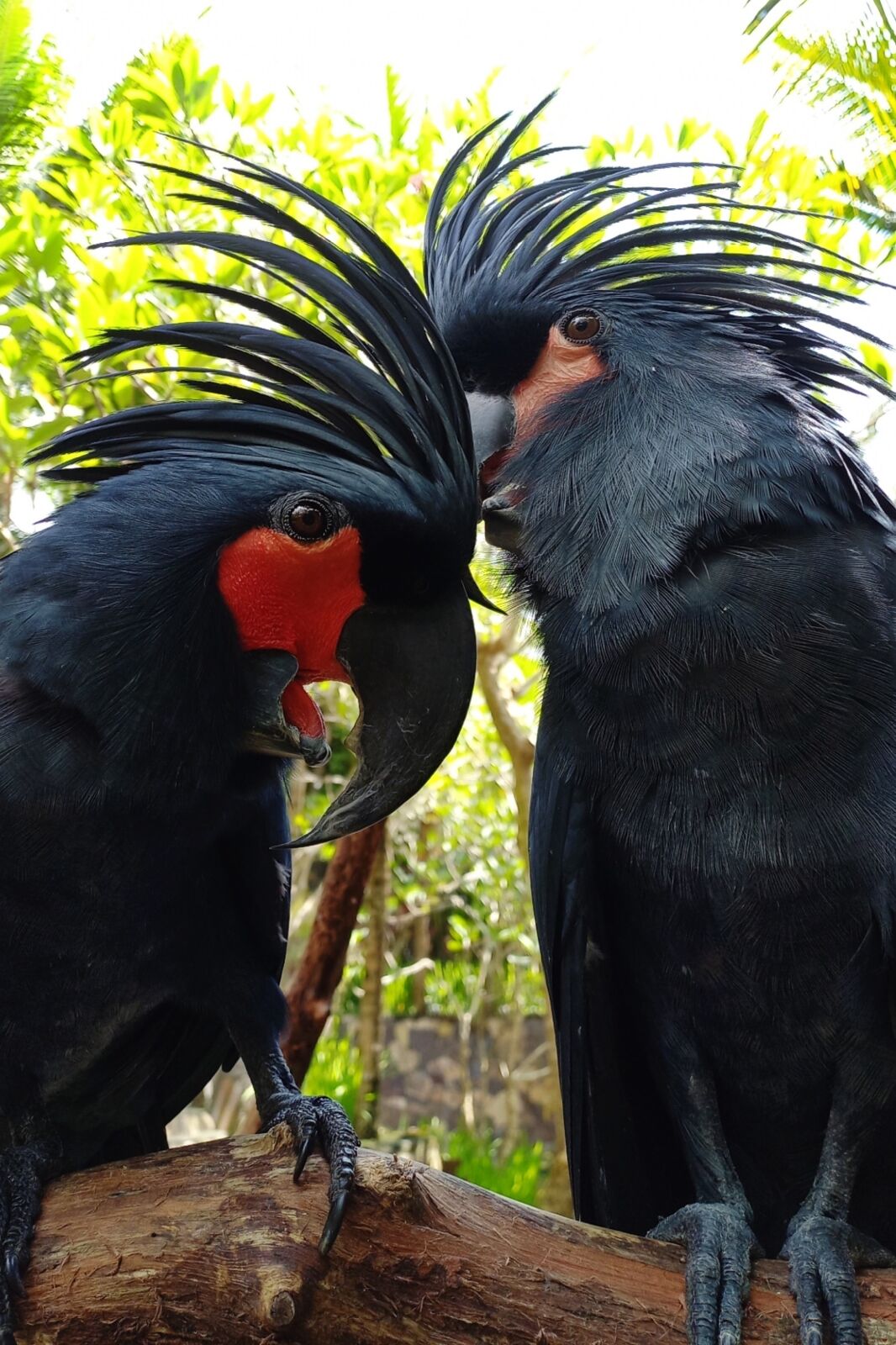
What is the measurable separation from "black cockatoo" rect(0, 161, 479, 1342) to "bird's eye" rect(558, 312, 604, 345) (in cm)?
41

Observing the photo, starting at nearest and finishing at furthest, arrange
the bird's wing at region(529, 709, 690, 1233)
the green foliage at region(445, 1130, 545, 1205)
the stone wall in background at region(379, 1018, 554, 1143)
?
1. the bird's wing at region(529, 709, 690, 1233)
2. the green foliage at region(445, 1130, 545, 1205)
3. the stone wall in background at region(379, 1018, 554, 1143)

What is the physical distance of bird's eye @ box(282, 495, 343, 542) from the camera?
8.34 feet

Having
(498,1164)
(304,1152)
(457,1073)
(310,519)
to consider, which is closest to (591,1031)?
(304,1152)

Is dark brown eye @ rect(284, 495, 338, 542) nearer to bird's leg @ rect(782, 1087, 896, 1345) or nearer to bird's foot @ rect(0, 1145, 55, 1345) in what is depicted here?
bird's foot @ rect(0, 1145, 55, 1345)

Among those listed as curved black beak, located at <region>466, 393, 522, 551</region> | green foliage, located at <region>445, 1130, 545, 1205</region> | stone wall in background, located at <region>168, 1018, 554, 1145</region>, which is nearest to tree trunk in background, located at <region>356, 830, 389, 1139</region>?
green foliage, located at <region>445, 1130, 545, 1205</region>

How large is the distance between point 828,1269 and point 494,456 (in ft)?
6.40

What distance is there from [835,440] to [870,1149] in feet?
5.22

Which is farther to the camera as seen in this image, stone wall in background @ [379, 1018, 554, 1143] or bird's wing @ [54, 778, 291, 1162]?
stone wall in background @ [379, 1018, 554, 1143]

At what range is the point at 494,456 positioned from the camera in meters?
3.04

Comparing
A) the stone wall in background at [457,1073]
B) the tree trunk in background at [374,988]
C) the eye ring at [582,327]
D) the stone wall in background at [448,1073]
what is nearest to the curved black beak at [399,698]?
the eye ring at [582,327]

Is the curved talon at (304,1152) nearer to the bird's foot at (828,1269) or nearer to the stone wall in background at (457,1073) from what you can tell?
the bird's foot at (828,1269)

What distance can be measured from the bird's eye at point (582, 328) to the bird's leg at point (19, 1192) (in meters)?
2.23

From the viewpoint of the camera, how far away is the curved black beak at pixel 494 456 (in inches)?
116

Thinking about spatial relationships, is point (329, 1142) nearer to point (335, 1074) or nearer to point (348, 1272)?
point (348, 1272)
